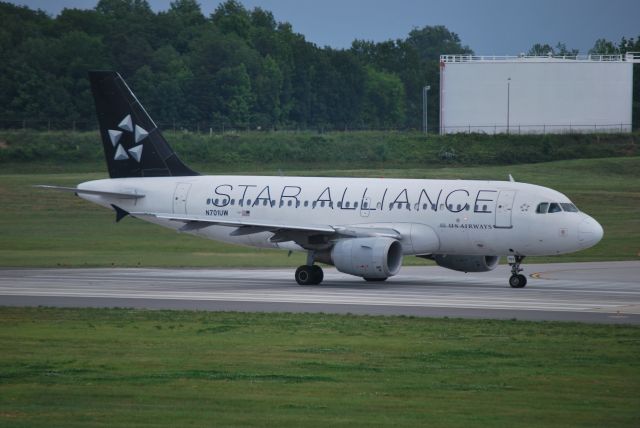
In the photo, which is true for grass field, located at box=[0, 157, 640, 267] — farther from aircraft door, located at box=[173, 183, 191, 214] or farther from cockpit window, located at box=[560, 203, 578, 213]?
cockpit window, located at box=[560, 203, 578, 213]

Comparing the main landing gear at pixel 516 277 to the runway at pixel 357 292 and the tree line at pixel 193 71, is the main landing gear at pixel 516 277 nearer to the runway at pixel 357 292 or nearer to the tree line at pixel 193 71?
the runway at pixel 357 292

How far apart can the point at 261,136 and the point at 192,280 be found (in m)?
59.0

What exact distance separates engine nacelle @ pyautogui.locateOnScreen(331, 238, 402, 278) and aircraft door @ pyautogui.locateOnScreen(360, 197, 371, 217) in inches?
72.8

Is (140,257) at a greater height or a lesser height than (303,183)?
lesser

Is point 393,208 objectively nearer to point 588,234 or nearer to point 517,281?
point 517,281

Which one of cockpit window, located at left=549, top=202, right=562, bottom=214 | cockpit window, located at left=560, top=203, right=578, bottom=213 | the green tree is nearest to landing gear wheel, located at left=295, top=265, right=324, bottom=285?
cockpit window, located at left=549, top=202, right=562, bottom=214

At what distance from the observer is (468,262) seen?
4050cm

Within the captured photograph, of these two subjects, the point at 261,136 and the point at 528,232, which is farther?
the point at 261,136

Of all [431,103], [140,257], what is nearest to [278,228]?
[140,257]

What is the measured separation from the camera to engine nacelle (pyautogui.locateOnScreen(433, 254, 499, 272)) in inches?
1591

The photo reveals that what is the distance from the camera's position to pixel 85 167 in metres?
87.2

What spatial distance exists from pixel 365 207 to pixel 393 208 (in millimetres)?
994

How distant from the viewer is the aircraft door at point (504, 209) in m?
38.2

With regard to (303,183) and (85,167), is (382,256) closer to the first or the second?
(303,183)
